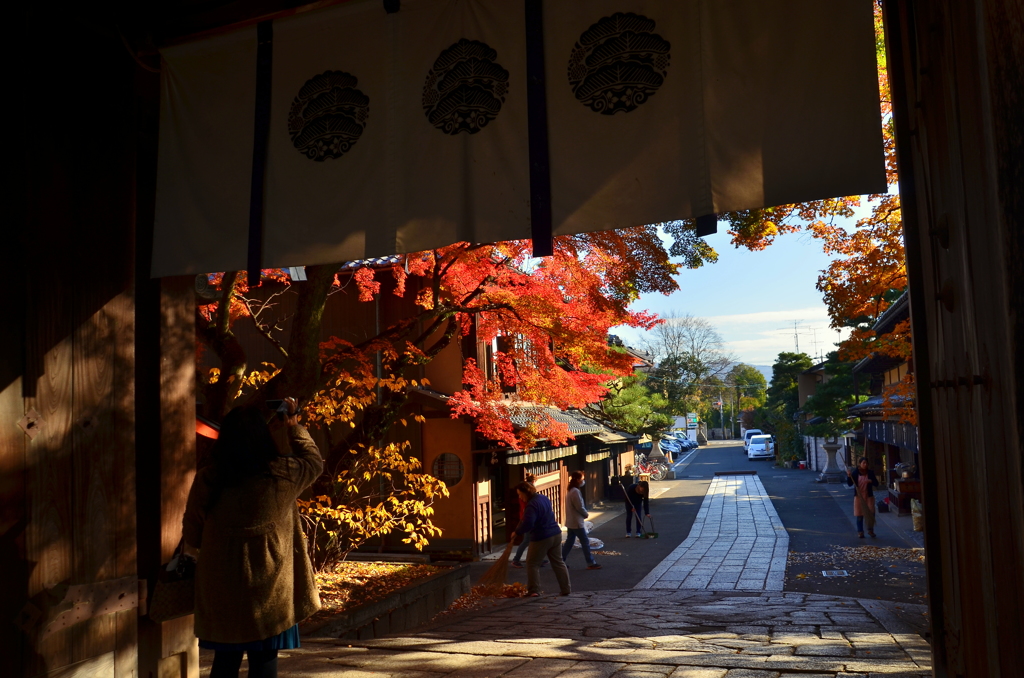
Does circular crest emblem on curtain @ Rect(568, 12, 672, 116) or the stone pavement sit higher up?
circular crest emblem on curtain @ Rect(568, 12, 672, 116)

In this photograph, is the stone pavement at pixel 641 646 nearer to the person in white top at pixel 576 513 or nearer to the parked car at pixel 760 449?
the person in white top at pixel 576 513

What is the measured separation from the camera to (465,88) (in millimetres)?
3805

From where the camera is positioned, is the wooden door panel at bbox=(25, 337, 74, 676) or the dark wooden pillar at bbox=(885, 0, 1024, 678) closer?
the dark wooden pillar at bbox=(885, 0, 1024, 678)

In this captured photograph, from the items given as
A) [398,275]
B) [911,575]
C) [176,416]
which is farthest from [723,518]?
[176,416]

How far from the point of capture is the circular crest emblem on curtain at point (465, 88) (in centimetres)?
376

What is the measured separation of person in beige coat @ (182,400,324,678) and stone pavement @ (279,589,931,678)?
5.48ft

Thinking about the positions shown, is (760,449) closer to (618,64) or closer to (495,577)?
(495,577)

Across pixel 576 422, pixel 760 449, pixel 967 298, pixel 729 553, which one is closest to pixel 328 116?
pixel 967 298

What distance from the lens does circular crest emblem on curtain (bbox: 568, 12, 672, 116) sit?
11.3 ft

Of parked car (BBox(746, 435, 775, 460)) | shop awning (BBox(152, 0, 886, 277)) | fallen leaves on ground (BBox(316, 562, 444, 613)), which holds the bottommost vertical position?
parked car (BBox(746, 435, 775, 460))

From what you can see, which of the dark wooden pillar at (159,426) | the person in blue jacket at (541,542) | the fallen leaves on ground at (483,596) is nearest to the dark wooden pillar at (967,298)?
the dark wooden pillar at (159,426)

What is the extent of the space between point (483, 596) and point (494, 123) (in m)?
8.88

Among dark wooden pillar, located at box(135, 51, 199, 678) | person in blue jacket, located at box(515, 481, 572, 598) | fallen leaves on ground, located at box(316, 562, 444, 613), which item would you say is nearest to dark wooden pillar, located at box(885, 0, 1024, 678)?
dark wooden pillar, located at box(135, 51, 199, 678)

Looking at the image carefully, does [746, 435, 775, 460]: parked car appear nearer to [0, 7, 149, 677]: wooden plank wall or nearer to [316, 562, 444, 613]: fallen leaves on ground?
[316, 562, 444, 613]: fallen leaves on ground
